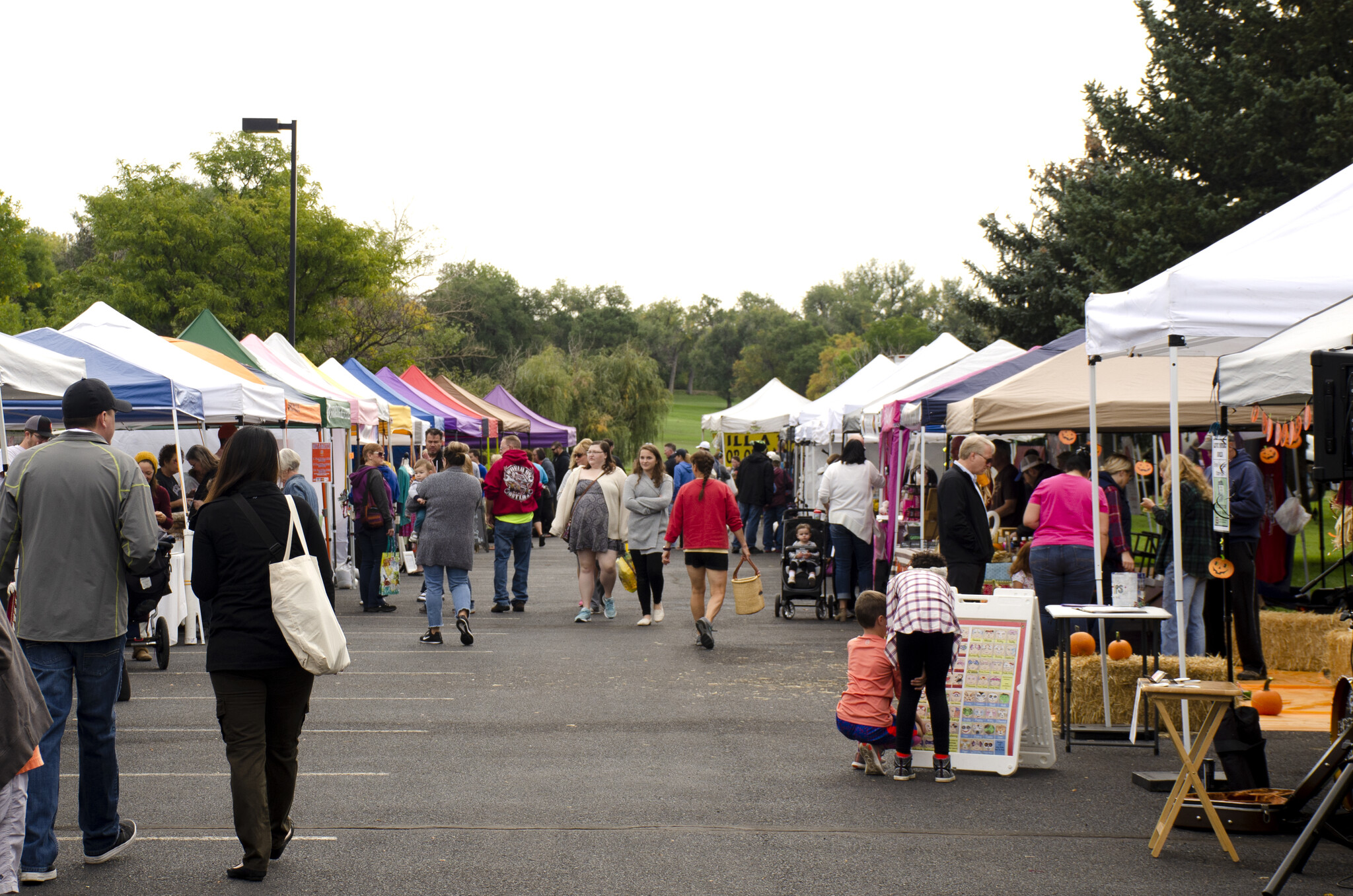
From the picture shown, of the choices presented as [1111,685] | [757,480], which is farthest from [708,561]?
[757,480]

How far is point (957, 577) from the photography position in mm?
9820

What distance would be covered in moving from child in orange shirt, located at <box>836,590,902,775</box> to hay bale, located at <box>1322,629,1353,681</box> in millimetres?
3772

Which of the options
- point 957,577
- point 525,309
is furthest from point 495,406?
point 525,309

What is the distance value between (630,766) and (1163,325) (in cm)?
374

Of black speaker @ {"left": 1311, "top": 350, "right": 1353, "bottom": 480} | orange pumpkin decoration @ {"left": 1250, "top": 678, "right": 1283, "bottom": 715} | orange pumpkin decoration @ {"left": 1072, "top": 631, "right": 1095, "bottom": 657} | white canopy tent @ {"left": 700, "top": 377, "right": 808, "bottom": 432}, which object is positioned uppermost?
white canopy tent @ {"left": 700, "top": 377, "right": 808, "bottom": 432}

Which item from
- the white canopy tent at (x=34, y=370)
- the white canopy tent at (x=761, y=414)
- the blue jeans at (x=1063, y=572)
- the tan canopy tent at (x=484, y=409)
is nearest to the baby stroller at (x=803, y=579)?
the blue jeans at (x=1063, y=572)

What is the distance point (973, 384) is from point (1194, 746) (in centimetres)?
807

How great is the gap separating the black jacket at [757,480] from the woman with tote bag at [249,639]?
18.3m

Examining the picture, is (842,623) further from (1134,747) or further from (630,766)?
(630,766)

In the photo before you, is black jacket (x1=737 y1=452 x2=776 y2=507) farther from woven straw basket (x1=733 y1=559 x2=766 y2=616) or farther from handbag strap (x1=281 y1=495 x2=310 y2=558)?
handbag strap (x1=281 y1=495 x2=310 y2=558)

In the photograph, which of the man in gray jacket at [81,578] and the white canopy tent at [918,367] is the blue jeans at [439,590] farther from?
the white canopy tent at [918,367]

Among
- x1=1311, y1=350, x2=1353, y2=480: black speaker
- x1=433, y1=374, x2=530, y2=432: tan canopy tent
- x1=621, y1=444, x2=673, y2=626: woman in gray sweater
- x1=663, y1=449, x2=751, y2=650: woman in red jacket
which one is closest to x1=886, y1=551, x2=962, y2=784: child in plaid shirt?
x1=1311, y1=350, x2=1353, y2=480: black speaker

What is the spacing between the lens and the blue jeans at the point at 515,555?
48.9 feet

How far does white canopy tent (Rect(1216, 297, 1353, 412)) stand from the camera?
6.58 meters
